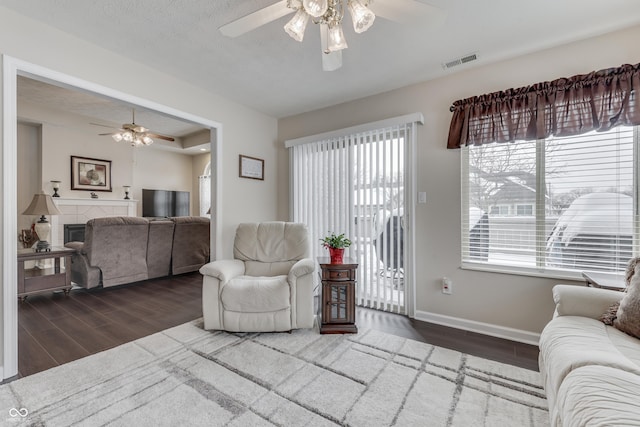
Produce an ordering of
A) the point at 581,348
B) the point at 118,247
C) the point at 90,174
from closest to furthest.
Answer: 1. the point at 581,348
2. the point at 118,247
3. the point at 90,174

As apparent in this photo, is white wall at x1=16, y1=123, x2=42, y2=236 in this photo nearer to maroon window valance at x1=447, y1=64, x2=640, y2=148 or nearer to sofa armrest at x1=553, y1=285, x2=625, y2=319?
maroon window valance at x1=447, y1=64, x2=640, y2=148

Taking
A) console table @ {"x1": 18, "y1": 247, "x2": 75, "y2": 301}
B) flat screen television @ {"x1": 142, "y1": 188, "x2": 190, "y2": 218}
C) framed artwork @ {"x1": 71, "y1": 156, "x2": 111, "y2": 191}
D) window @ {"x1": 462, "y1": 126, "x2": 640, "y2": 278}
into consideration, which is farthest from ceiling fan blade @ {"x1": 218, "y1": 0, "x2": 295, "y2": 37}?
flat screen television @ {"x1": 142, "y1": 188, "x2": 190, "y2": 218}

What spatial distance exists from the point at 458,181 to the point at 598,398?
1988 mm

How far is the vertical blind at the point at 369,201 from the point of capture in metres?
2.97

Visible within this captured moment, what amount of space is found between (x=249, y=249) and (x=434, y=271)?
1.95 metres

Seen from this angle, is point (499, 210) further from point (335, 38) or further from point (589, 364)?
point (335, 38)

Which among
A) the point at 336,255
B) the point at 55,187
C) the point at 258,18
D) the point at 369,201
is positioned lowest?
the point at 336,255

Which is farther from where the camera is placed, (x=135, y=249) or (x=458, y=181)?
(x=135, y=249)

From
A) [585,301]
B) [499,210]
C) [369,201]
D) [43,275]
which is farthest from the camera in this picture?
[43,275]

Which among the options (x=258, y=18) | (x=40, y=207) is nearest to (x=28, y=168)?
(x=40, y=207)

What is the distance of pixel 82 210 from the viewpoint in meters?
5.37

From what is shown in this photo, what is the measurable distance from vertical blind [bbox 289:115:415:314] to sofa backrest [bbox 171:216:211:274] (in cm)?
222

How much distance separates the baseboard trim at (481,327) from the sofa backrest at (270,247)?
1.39m

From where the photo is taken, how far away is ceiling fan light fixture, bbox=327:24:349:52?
1.50 meters
